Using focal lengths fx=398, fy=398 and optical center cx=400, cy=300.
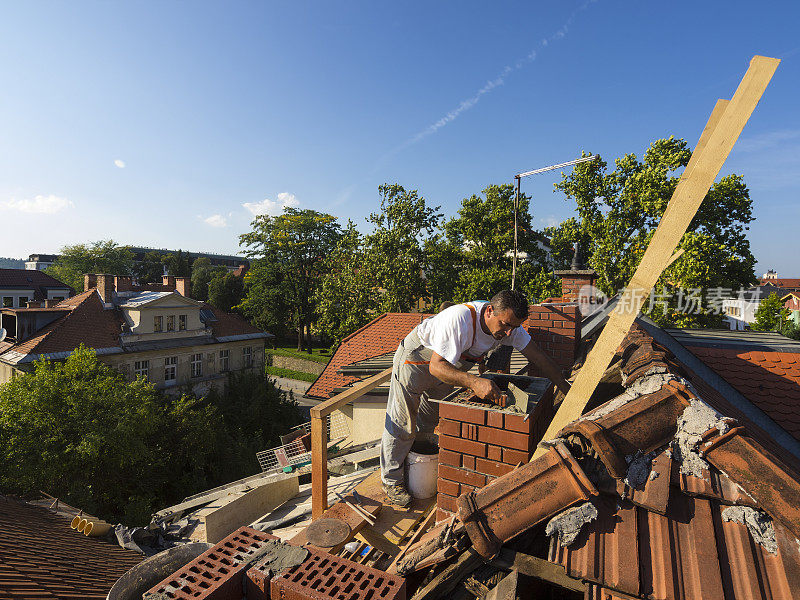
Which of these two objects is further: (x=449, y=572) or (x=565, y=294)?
(x=565, y=294)

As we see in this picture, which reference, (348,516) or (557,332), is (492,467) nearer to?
(348,516)

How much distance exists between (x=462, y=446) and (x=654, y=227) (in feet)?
79.3

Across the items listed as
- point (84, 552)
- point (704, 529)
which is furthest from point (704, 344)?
point (84, 552)

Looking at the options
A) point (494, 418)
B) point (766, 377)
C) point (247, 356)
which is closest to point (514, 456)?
point (494, 418)

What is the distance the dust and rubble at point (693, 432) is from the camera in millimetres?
1722

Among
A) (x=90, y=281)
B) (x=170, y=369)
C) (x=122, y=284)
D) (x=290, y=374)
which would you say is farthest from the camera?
(x=290, y=374)

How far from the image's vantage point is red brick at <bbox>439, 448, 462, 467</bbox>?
2566 mm

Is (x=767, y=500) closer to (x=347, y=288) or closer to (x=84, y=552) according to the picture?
(x=84, y=552)

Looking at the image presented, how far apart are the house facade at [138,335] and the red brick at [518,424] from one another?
21.9 meters

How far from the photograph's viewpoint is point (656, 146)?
881 inches

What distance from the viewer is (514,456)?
7.78 ft

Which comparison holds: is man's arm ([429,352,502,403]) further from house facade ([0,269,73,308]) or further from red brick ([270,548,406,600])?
house facade ([0,269,73,308])

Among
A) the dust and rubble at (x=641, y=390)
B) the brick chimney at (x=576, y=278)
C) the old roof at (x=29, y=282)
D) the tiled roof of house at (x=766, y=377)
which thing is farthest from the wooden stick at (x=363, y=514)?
the old roof at (x=29, y=282)

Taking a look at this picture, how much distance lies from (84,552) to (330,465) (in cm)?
292
